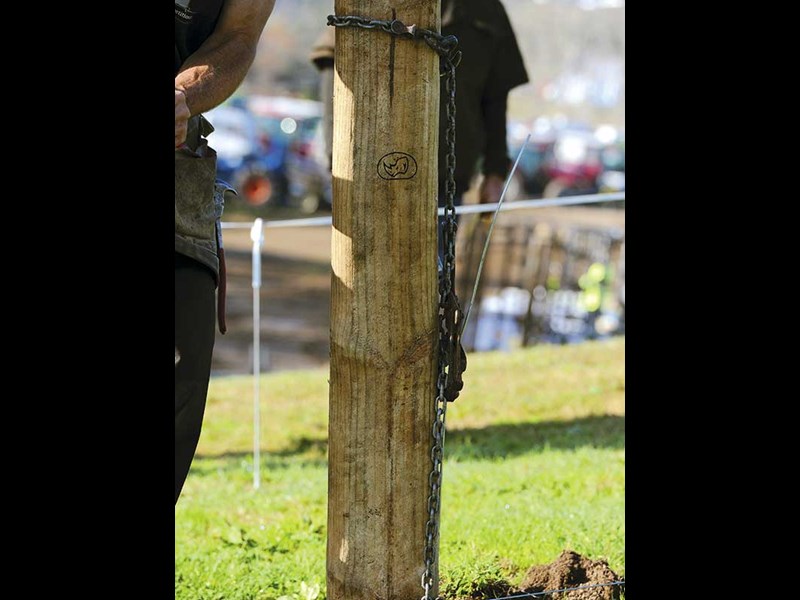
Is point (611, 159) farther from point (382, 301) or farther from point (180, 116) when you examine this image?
point (180, 116)

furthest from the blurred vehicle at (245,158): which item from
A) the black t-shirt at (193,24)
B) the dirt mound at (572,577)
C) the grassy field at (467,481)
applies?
the black t-shirt at (193,24)

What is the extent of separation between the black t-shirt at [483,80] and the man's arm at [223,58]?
11.0 feet

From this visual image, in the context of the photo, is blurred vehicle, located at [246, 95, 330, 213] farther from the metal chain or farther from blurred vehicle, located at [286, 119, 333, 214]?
the metal chain

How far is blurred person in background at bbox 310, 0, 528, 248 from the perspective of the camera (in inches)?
258

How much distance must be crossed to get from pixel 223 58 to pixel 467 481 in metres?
3.03

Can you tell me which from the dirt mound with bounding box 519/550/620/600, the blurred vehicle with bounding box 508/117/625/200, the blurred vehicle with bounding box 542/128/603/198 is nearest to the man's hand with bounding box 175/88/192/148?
the dirt mound with bounding box 519/550/620/600

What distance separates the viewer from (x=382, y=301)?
10.1ft

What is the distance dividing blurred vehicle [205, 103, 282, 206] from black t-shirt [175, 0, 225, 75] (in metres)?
26.0

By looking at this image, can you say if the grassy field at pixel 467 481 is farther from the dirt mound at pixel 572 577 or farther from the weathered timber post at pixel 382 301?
the weathered timber post at pixel 382 301

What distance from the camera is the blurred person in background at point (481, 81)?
6.55 m

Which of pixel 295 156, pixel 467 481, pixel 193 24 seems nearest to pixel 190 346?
pixel 193 24

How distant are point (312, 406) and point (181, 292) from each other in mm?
4759

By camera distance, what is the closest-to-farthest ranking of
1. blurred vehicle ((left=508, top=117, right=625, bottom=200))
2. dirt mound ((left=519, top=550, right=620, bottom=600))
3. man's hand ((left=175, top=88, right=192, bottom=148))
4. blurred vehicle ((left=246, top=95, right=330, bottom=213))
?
man's hand ((left=175, top=88, right=192, bottom=148)) → dirt mound ((left=519, top=550, right=620, bottom=600)) → blurred vehicle ((left=246, top=95, right=330, bottom=213)) → blurred vehicle ((left=508, top=117, right=625, bottom=200))
